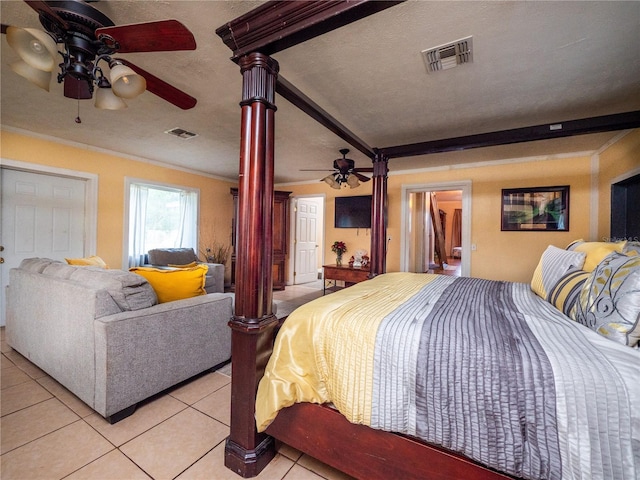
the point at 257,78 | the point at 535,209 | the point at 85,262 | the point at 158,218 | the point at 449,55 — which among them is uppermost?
the point at 449,55

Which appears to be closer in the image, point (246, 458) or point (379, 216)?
point (246, 458)

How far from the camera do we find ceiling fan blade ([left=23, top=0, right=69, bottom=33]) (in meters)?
1.12

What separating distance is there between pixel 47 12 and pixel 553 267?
3.17 m

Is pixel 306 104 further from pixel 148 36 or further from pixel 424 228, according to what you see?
pixel 424 228

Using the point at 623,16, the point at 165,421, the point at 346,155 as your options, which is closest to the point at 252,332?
the point at 165,421

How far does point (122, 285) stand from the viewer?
1791 mm

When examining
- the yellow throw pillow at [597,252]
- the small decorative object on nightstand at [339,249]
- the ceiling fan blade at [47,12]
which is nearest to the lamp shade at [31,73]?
the ceiling fan blade at [47,12]

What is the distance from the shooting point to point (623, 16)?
148 centimetres

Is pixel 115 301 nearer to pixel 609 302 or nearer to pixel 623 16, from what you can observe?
pixel 609 302

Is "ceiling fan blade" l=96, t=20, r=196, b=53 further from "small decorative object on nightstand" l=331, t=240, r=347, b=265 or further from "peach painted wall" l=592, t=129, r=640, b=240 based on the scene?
"small decorative object on nightstand" l=331, t=240, r=347, b=265

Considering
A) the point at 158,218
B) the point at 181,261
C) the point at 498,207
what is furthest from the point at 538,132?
the point at 158,218

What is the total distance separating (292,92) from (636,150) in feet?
11.2

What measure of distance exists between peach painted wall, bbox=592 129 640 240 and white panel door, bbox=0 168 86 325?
663 centimetres

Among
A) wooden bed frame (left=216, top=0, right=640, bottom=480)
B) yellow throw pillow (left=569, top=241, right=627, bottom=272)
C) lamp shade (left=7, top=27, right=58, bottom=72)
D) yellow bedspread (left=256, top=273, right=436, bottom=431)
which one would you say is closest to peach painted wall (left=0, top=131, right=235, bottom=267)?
lamp shade (left=7, top=27, right=58, bottom=72)
